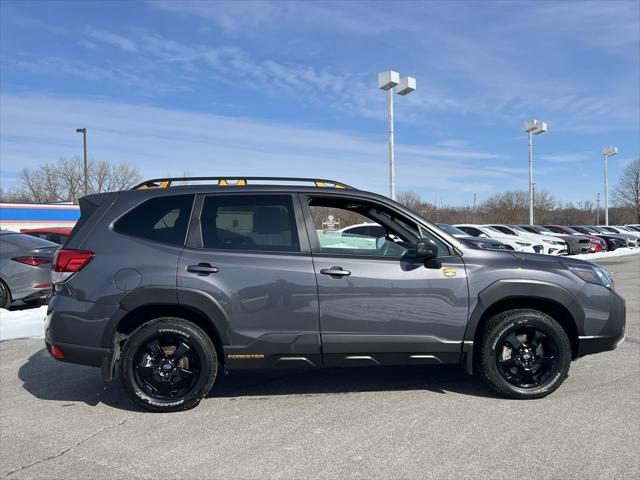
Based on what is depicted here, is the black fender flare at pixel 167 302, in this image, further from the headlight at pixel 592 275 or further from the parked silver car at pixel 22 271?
the parked silver car at pixel 22 271

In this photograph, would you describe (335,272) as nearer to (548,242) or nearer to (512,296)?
(512,296)

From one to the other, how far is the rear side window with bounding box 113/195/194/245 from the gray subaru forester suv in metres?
0.01

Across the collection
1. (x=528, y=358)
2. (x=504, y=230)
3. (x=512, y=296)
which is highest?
(x=504, y=230)

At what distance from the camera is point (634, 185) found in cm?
8031

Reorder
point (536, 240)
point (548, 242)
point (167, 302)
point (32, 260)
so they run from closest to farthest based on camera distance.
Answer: point (167, 302) < point (32, 260) < point (536, 240) < point (548, 242)

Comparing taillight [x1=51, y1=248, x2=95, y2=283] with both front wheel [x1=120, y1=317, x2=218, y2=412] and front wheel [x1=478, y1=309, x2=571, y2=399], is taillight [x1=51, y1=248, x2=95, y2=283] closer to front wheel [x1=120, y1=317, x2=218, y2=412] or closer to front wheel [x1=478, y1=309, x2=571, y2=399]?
front wheel [x1=120, y1=317, x2=218, y2=412]

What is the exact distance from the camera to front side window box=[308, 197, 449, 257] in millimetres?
4453

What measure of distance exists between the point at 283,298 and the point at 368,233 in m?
1.03

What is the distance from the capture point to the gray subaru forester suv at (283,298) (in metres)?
4.22

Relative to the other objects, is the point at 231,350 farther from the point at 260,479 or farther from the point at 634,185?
the point at 634,185

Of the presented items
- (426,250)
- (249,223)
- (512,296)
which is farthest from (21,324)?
(512,296)

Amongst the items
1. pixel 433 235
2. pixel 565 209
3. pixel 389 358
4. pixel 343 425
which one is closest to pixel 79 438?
pixel 343 425

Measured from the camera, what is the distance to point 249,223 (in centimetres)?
446

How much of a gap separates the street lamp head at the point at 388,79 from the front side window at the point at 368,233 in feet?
63.1
